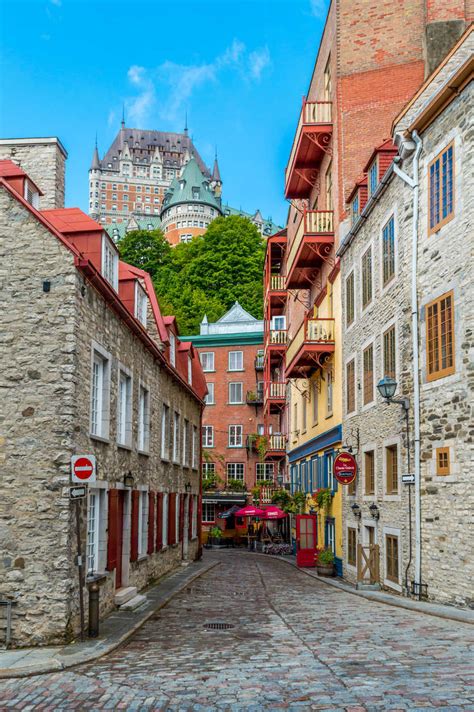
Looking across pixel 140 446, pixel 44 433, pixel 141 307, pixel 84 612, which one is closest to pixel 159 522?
pixel 140 446

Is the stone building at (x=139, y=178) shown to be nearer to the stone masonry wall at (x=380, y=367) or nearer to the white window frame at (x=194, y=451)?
the white window frame at (x=194, y=451)

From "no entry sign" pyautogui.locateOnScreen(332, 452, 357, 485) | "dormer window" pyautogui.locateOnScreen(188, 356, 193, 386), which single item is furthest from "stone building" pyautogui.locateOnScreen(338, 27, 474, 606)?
"dormer window" pyautogui.locateOnScreen(188, 356, 193, 386)

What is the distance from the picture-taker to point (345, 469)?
18594 millimetres

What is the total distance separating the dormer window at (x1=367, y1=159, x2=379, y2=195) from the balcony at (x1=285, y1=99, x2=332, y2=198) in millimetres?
5974

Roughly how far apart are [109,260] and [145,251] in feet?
251

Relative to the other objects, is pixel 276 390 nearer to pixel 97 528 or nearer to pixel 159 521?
pixel 159 521

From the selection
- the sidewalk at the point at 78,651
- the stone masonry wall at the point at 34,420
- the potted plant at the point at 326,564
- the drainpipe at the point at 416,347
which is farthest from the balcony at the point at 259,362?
the stone masonry wall at the point at 34,420

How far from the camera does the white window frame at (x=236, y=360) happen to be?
51094mm

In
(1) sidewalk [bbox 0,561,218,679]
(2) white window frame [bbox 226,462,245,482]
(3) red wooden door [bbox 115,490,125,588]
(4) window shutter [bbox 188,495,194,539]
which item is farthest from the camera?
(2) white window frame [bbox 226,462,245,482]

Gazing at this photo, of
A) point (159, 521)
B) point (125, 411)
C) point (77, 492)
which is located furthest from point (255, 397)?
point (77, 492)

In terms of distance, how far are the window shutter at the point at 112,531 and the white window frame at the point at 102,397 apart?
119 centimetres

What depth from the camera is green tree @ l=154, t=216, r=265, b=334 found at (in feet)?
227

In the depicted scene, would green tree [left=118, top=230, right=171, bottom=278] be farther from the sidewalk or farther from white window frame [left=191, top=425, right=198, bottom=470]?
the sidewalk

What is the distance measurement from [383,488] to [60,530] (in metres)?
8.53
